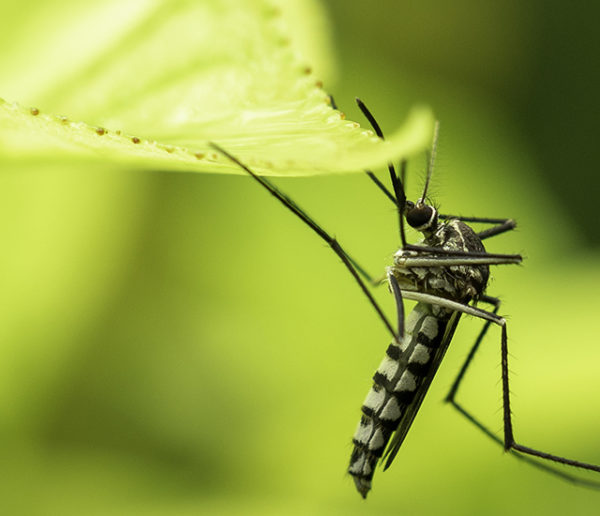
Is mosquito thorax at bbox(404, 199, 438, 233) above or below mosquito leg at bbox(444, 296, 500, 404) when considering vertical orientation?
above

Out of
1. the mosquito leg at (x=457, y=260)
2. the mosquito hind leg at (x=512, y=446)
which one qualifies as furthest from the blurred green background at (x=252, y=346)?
the mosquito leg at (x=457, y=260)

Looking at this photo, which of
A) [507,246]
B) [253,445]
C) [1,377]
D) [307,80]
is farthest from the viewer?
[507,246]

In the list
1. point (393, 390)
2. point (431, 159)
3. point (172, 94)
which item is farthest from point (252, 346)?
point (172, 94)

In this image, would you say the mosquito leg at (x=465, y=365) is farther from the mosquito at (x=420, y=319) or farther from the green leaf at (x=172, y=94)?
the green leaf at (x=172, y=94)

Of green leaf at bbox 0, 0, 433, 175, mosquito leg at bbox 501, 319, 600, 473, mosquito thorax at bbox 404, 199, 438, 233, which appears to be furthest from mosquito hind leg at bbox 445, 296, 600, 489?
green leaf at bbox 0, 0, 433, 175

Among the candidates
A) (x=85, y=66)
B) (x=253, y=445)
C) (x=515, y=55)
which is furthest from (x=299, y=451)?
(x=515, y=55)

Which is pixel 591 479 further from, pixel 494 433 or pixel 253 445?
pixel 253 445

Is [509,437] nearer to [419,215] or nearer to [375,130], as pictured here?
[419,215]

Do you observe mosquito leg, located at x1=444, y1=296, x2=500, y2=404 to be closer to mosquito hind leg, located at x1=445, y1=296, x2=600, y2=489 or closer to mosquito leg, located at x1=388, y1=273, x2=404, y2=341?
mosquito hind leg, located at x1=445, y1=296, x2=600, y2=489
